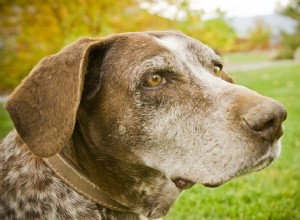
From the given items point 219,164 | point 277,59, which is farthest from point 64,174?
point 277,59

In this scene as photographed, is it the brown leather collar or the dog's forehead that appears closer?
the brown leather collar

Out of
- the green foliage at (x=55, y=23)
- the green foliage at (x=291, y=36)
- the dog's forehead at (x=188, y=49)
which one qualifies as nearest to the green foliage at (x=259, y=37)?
the green foliage at (x=291, y=36)

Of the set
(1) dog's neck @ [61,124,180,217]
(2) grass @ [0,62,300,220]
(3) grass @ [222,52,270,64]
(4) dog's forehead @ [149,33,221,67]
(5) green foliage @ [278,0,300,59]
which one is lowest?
(3) grass @ [222,52,270,64]

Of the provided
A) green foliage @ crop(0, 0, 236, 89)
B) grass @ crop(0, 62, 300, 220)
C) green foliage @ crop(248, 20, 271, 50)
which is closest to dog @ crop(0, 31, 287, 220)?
grass @ crop(0, 62, 300, 220)

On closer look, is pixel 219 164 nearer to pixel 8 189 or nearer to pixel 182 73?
pixel 182 73

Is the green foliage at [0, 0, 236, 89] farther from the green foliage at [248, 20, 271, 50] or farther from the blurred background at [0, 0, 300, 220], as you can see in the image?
the green foliage at [248, 20, 271, 50]

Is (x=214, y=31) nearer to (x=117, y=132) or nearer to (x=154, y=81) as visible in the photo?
(x=154, y=81)

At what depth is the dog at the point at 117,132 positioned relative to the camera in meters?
2.97

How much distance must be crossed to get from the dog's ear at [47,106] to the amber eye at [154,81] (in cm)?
52

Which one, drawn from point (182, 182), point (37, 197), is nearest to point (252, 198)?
point (182, 182)

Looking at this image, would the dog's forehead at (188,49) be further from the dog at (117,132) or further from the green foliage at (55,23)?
the green foliage at (55,23)

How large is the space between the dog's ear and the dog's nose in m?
1.17

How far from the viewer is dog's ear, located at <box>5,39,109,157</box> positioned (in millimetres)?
2932

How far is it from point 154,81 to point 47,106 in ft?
2.76
